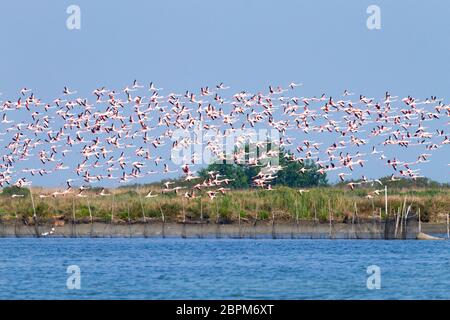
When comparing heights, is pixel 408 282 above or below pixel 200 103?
below

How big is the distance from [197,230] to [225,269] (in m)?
30.5

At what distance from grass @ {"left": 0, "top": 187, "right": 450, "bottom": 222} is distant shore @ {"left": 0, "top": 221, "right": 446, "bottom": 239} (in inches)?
37.9

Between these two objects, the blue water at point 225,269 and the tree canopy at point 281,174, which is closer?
the blue water at point 225,269

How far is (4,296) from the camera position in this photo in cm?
6109

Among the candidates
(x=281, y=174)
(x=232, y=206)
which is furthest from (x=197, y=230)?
(x=281, y=174)

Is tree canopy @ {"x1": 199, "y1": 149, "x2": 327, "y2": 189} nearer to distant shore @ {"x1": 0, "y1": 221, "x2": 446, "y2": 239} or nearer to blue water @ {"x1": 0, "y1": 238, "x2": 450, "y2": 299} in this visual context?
distant shore @ {"x1": 0, "y1": 221, "x2": 446, "y2": 239}

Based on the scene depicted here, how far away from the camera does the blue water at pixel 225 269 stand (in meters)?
62.0

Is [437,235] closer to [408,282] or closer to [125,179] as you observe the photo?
[125,179]

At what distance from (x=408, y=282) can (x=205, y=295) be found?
11286 millimetres

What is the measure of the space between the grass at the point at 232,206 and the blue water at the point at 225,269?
6.73m

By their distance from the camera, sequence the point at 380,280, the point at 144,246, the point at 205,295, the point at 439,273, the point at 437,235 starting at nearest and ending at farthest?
the point at 205,295 → the point at 380,280 → the point at 439,273 → the point at 144,246 → the point at 437,235

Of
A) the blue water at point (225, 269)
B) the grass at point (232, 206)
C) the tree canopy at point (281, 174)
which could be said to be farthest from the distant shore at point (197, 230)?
the tree canopy at point (281, 174)

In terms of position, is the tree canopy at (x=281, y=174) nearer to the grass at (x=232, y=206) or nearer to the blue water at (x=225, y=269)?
the grass at (x=232, y=206)

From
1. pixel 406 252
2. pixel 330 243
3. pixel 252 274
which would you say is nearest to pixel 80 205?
pixel 330 243
